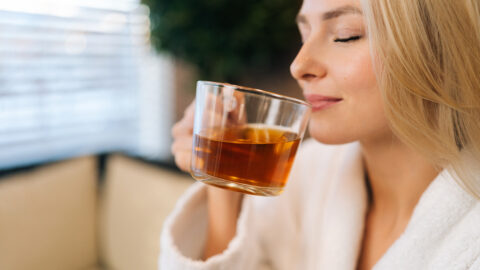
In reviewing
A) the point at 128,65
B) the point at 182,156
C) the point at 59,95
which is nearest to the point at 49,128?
the point at 59,95

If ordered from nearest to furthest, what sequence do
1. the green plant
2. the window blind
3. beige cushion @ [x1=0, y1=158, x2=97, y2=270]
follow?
beige cushion @ [x1=0, y1=158, x2=97, y2=270]
the green plant
the window blind

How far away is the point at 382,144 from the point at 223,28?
1.22m

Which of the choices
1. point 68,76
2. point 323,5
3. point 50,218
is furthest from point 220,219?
point 68,76

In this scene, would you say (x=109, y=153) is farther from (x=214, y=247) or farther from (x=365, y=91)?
(x=365, y=91)

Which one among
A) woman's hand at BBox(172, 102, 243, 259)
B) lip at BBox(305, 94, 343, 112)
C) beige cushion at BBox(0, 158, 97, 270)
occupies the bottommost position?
beige cushion at BBox(0, 158, 97, 270)

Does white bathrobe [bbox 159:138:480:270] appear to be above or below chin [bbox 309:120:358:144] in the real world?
below

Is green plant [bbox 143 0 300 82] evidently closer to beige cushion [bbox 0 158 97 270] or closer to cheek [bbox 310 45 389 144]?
beige cushion [bbox 0 158 97 270]

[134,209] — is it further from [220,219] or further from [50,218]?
[220,219]

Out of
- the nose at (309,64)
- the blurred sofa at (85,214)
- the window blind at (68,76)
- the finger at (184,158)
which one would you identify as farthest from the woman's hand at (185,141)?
the window blind at (68,76)

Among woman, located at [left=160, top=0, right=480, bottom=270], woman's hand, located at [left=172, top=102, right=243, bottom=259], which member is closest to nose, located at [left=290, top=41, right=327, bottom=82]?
woman, located at [left=160, top=0, right=480, bottom=270]

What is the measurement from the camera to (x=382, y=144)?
0.86 metres

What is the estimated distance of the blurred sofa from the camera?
1405 millimetres

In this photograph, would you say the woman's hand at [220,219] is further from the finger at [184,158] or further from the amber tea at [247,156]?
the amber tea at [247,156]

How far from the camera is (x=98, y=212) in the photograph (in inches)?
65.9
